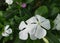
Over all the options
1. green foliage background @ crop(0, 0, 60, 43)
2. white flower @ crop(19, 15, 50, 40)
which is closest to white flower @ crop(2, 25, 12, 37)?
green foliage background @ crop(0, 0, 60, 43)

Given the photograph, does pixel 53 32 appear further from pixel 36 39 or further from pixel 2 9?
pixel 2 9

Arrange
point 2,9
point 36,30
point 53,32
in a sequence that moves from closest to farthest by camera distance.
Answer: point 36,30 → point 53,32 → point 2,9

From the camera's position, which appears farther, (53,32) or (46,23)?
(53,32)

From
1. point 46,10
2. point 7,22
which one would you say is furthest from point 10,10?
point 46,10

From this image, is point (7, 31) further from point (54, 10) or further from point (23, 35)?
point (54, 10)

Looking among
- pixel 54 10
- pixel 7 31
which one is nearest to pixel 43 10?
pixel 54 10

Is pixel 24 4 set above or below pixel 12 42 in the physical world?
above

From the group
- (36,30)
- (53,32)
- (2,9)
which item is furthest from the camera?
(2,9)

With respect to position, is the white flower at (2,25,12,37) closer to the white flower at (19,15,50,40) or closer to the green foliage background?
the green foliage background
